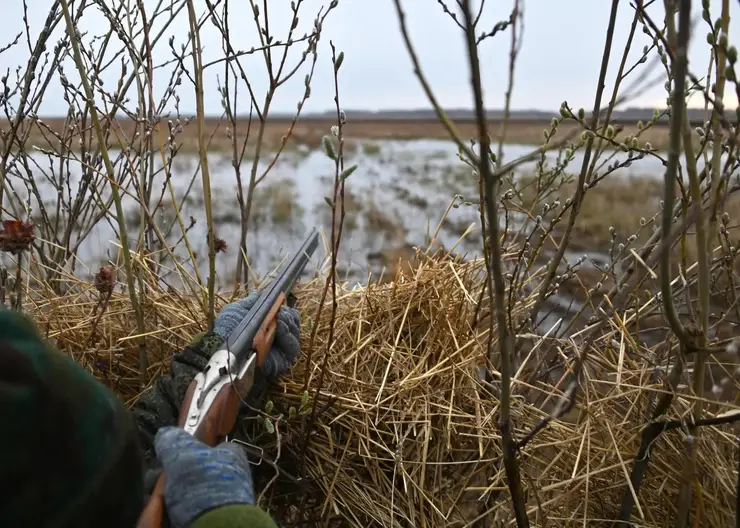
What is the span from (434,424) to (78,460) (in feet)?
3.14

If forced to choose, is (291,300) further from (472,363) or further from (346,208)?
(346,208)

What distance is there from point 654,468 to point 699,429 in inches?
7.3

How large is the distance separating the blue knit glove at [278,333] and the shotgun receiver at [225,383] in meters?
0.03

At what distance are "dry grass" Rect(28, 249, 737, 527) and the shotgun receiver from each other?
164 mm

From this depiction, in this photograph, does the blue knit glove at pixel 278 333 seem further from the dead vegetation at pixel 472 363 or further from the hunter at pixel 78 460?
the hunter at pixel 78 460

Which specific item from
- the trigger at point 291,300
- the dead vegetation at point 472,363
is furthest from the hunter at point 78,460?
the trigger at point 291,300

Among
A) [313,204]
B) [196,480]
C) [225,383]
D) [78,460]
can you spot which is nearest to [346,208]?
[313,204]

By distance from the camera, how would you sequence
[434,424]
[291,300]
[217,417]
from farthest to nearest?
[291,300]
[434,424]
[217,417]

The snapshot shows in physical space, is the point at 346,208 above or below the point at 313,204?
above

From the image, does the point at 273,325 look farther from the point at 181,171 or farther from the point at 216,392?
the point at 181,171

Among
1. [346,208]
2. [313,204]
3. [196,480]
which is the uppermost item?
[196,480]

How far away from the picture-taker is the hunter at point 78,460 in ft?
2.14

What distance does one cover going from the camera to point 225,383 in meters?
1.20

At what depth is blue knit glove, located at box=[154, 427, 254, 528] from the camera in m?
0.94
